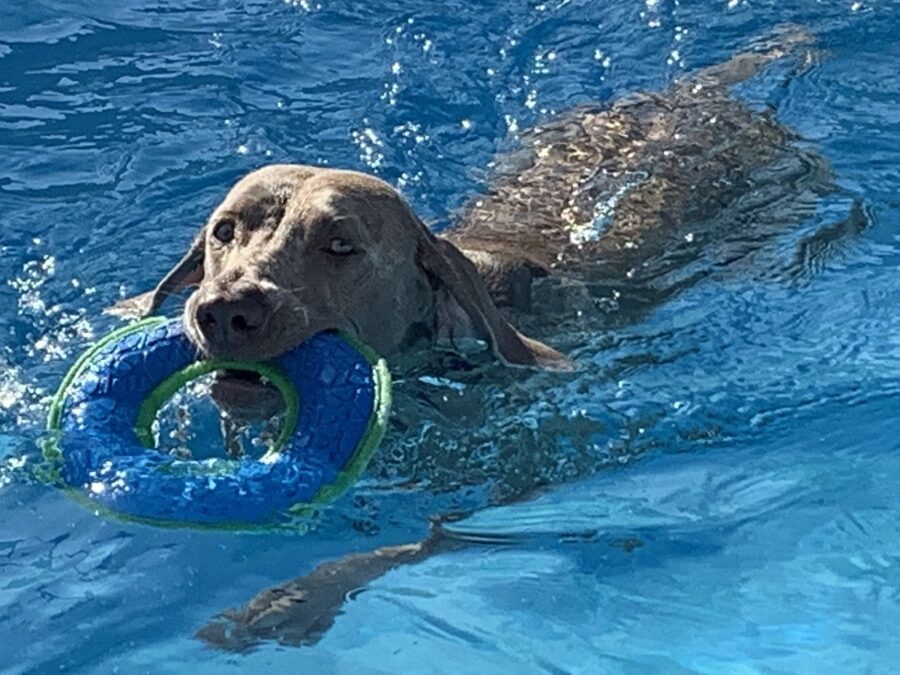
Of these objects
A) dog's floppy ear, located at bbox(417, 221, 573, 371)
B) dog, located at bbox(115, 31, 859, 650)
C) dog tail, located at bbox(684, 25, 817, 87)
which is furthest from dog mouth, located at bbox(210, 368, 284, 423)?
dog tail, located at bbox(684, 25, 817, 87)

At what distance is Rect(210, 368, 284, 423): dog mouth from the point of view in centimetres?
538

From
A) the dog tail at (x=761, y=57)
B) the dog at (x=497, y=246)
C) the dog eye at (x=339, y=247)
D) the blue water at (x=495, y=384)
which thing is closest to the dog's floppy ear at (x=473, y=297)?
the dog at (x=497, y=246)

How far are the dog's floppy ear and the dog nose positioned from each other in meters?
1.04

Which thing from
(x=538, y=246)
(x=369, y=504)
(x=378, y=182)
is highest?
(x=378, y=182)

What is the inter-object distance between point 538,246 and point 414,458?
1.77 metres

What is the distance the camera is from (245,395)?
5.38 m

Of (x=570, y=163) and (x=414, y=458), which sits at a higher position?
(x=570, y=163)

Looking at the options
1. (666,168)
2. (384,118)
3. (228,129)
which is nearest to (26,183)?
(228,129)

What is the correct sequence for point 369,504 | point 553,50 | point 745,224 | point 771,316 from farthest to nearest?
point 553,50
point 745,224
point 771,316
point 369,504

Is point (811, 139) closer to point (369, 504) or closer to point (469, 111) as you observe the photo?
point (469, 111)

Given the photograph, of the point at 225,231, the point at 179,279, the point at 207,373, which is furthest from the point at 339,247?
the point at 179,279

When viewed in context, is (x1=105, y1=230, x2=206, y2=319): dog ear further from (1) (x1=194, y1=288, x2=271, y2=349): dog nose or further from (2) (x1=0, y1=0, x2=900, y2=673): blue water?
(1) (x1=194, y1=288, x2=271, y2=349): dog nose

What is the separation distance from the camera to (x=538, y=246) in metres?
7.55

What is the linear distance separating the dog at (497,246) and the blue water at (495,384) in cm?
16
